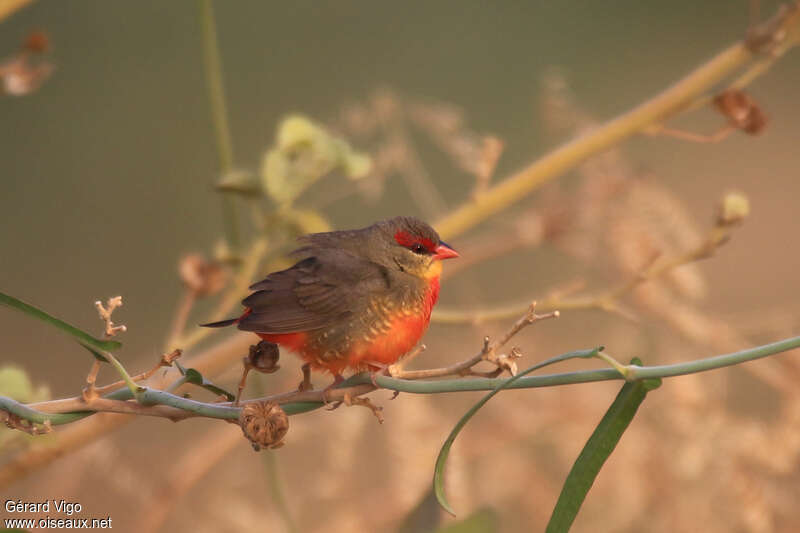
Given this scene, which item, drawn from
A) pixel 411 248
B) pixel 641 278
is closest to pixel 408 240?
pixel 411 248

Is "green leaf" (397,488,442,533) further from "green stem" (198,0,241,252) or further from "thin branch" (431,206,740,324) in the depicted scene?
"green stem" (198,0,241,252)

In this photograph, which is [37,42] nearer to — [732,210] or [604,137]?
[604,137]

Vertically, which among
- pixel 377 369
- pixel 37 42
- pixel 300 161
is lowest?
pixel 377 369

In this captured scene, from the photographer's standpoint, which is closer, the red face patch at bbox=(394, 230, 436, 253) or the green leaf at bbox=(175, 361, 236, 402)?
the green leaf at bbox=(175, 361, 236, 402)

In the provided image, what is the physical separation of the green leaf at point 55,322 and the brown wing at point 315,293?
25 centimetres

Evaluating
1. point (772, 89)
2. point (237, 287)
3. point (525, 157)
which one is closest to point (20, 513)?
point (237, 287)

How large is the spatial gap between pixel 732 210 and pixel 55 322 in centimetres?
78

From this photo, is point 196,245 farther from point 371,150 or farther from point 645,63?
point 645,63

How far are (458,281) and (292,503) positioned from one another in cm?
73

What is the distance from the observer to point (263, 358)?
82cm

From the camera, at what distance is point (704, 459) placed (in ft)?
4.68

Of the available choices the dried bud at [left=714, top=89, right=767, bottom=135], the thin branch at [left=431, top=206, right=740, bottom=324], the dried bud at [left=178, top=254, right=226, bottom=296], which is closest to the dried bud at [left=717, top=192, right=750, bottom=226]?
the thin branch at [left=431, top=206, right=740, bottom=324]

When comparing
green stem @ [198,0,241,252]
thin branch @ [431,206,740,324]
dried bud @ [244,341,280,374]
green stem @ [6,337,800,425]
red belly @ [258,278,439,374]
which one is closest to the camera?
green stem @ [6,337,800,425]

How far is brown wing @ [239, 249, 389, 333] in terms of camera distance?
92 centimetres
